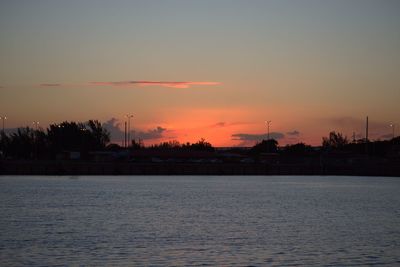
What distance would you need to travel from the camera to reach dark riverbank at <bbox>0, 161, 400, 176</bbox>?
176875 millimetres

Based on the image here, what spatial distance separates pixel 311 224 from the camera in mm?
58719

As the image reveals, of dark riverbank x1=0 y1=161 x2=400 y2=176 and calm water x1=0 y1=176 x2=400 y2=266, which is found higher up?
dark riverbank x1=0 y1=161 x2=400 y2=176

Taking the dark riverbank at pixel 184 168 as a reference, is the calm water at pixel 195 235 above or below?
below

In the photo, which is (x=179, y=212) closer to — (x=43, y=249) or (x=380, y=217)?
(x=380, y=217)

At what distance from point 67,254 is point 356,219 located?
106 feet

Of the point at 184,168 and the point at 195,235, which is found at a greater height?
the point at 184,168

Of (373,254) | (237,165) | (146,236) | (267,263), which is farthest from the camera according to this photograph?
(237,165)

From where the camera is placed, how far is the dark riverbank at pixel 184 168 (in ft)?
580

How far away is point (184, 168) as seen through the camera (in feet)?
617

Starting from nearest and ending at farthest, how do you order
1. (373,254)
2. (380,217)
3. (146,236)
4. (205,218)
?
(373,254) → (146,236) → (205,218) → (380,217)

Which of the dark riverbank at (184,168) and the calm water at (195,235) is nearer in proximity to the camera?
the calm water at (195,235)

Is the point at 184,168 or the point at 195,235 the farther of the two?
the point at 184,168

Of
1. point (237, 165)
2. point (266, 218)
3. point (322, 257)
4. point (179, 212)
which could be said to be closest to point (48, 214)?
point (179, 212)

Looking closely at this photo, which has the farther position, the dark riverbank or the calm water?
the dark riverbank
